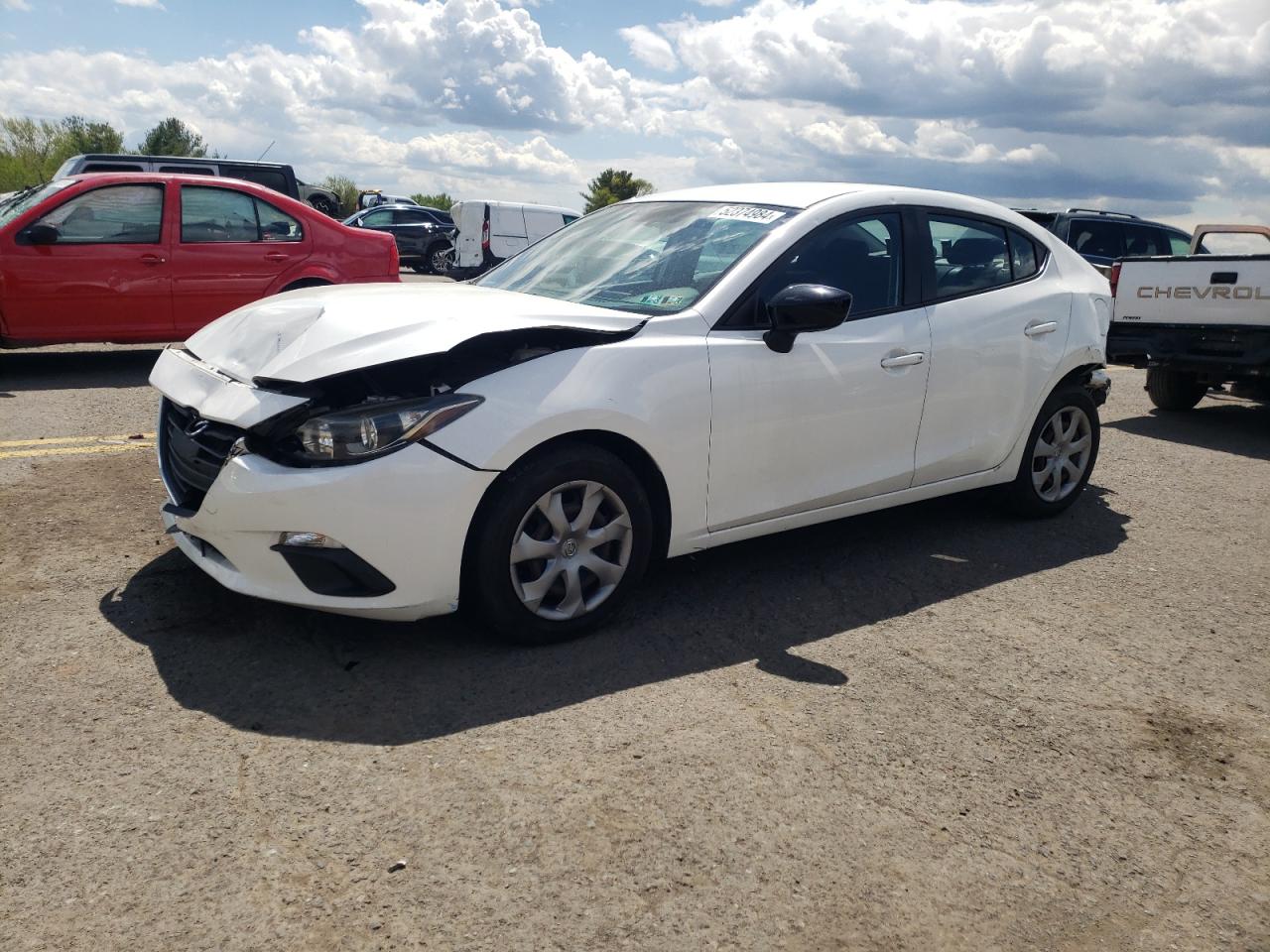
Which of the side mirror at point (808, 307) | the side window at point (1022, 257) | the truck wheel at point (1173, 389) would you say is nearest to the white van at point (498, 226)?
the truck wheel at point (1173, 389)

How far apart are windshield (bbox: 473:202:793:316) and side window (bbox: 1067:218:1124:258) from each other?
34.1ft

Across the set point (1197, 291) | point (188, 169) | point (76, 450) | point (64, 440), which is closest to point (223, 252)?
point (64, 440)

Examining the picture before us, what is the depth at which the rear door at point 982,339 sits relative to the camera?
190 inches

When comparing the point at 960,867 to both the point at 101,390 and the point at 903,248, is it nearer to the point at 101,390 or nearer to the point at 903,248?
the point at 903,248

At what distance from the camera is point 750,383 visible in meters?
4.09

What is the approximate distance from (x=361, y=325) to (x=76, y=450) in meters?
3.51

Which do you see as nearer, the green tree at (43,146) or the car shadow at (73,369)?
the car shadow at (73,369)

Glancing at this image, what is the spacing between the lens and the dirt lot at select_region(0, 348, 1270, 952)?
2.46 metres

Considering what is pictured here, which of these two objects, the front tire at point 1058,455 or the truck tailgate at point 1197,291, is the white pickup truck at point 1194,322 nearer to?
the truck tailgate at point 1197,291

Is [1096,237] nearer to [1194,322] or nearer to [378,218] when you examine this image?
[1194,322]

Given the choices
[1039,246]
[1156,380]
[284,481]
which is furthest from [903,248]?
[1156,380]

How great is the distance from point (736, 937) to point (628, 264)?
9.33ft

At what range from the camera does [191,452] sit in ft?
12.3

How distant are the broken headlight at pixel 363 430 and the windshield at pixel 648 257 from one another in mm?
1056
